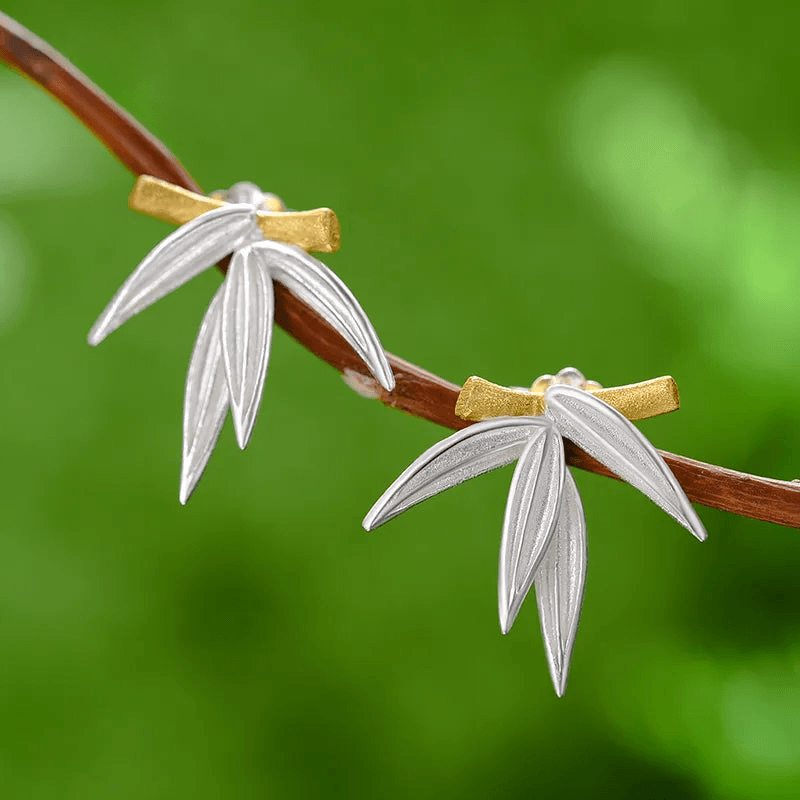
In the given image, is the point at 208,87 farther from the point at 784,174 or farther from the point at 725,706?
the point at 725,706

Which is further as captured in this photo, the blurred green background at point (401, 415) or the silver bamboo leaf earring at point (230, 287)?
the blurred green background at point (401, 415)

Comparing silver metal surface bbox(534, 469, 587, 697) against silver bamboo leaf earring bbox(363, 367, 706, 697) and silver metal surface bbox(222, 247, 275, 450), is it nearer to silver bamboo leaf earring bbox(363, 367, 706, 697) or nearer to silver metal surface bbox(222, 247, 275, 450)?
silver bamboo leaf earring bbox(363, 367, 706, 697)

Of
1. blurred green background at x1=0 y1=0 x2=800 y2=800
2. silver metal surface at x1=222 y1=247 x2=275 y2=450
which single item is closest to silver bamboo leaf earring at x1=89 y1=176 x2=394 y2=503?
silver metal surface at x1=222 y1=247 x2=275 y2=450

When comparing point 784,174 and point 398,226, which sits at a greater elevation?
point 784,174

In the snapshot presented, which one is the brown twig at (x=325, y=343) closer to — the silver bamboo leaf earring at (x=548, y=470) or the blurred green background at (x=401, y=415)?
the silver bamboo leaf earring at (x=548, y=470)

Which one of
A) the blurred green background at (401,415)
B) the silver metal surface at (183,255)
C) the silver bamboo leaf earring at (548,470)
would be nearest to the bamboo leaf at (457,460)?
the silver bamboo leaf earring at (548,470)

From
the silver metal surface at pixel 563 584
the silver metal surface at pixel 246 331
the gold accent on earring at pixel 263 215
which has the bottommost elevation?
the silver metal surface at pixel 563 584

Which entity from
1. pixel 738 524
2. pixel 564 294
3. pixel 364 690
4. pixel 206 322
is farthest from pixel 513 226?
pixel 206 322

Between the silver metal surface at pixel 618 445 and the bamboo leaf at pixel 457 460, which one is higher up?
the silver metal surface at pixel 618 445
